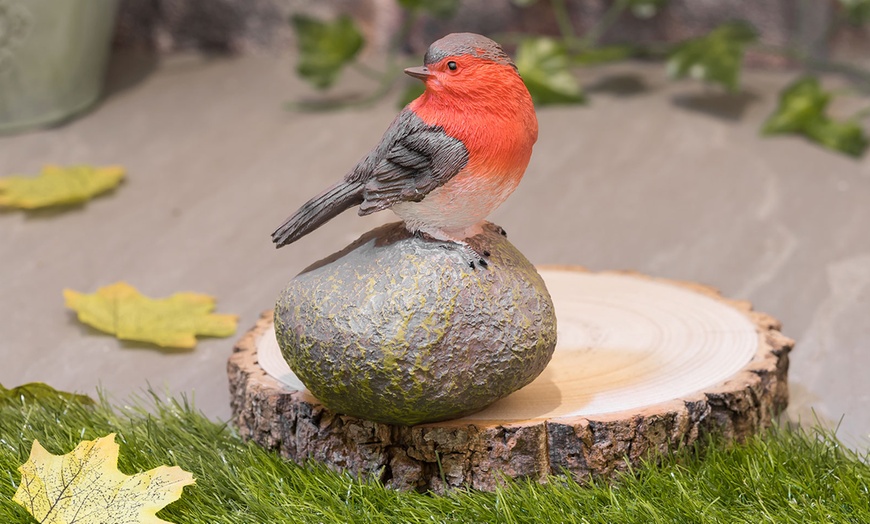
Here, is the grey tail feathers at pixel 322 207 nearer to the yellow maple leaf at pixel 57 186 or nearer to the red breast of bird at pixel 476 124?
the red breast of bird at pixel 476 124

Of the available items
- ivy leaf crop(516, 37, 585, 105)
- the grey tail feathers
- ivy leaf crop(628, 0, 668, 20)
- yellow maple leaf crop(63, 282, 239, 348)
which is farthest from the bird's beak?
ivy leaf crop(628, 0, 668, 20)

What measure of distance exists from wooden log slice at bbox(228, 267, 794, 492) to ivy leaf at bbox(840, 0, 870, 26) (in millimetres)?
2080

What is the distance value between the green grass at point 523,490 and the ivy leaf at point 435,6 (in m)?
2.49

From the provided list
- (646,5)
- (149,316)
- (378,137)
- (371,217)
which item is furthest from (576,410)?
(646,5)

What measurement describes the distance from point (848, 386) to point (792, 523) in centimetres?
82

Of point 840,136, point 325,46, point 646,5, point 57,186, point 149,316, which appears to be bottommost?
point 57,186

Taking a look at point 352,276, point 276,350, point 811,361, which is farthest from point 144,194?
point 811,361

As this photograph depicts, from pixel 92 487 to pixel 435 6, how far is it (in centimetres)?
280

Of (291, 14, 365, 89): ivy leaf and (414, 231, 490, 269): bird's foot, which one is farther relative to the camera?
(291, 14, 365, 89): ivy leaf

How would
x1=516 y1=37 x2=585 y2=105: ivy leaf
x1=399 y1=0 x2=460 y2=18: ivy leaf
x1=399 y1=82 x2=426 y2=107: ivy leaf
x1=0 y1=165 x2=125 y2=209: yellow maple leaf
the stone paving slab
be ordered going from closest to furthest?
the stone paving slab < x1=0 y1=165 x2=125 y2=209: yellow maple leaf < x1=399 y1=82 x2=426 y2=107: ivy leaf < x1=516 y1=37 x2=585 y2=105: ivy leaf < x1=399 y1=0 x2=460 y2=18: ivy leaf

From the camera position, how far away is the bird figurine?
1800 mm

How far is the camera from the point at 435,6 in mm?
4133

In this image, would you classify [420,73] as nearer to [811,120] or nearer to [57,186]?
[57,186]

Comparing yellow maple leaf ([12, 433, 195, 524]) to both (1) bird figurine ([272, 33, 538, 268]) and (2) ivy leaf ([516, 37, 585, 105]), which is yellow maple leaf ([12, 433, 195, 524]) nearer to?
(1) bird figurine ([272, 33, 538, 268])
